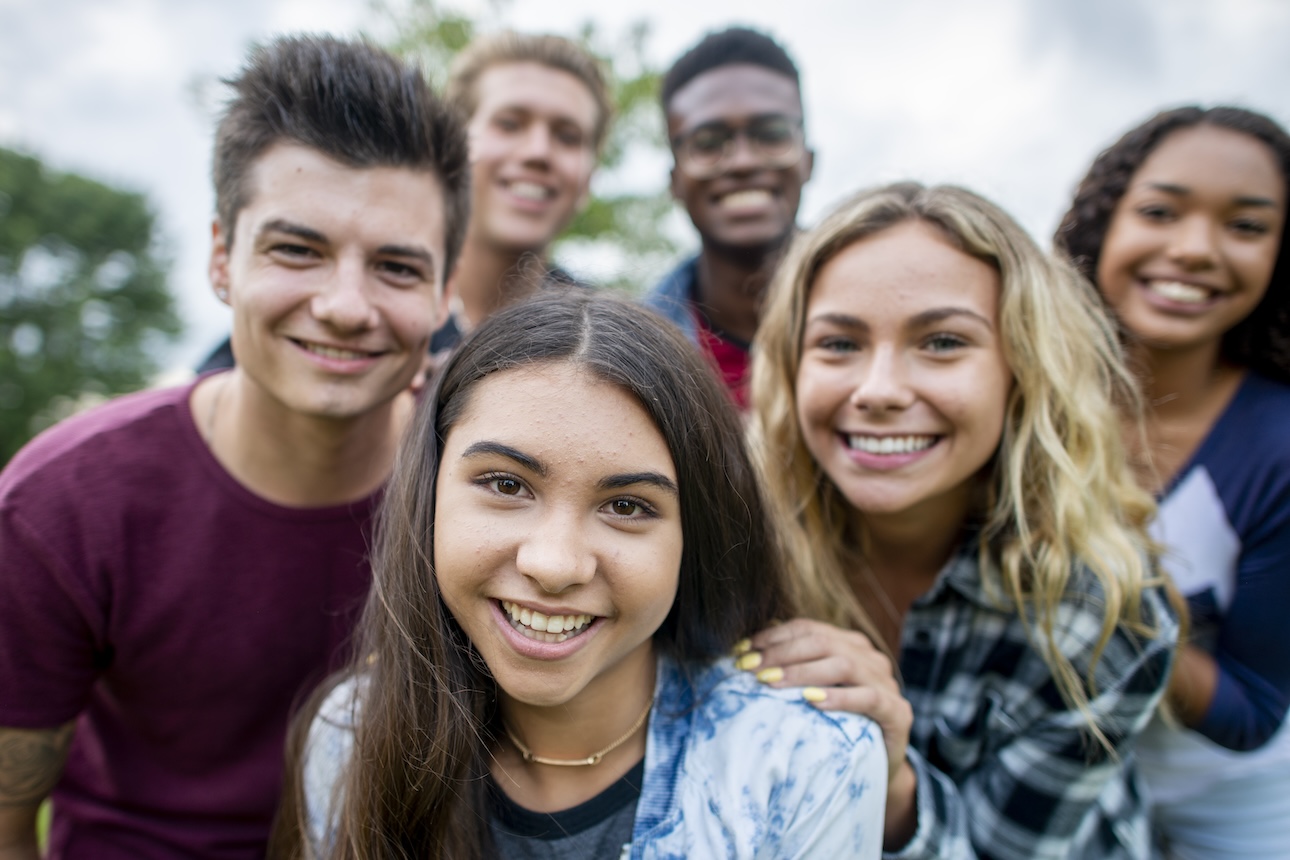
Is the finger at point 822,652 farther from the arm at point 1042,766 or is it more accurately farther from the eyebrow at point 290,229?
the eyebrow at point 290,229

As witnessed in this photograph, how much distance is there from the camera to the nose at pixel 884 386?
217cm

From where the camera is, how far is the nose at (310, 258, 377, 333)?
7.32 feet

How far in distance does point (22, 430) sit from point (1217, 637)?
29.9 m

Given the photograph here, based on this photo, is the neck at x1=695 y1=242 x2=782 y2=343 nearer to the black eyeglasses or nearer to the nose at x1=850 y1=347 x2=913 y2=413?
the black eyeglasses

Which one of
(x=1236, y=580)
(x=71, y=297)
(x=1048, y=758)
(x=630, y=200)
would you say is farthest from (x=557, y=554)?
(x=71, y=297)

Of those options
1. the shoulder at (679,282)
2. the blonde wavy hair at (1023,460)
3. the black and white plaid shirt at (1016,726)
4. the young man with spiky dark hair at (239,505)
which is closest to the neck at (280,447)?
the young man with spiky dark hair at (239,505)

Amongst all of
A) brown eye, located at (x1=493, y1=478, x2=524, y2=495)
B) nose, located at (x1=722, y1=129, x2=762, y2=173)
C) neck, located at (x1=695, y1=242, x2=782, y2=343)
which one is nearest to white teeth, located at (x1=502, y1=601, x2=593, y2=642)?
brown eye, located at (x1=493, y1=478, x2=524, y2=495)

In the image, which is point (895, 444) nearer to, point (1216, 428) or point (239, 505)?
point (1216, 428)

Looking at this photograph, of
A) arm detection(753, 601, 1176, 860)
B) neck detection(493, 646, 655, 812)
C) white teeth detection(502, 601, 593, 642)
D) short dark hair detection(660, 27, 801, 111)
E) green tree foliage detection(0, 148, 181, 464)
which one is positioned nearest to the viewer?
white teeth detection(502, 601, 593, 642)

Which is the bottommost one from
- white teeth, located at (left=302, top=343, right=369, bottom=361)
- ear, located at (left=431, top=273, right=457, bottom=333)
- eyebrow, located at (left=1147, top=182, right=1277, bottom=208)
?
white teeth, located at (left=302, top=343, right=369, bottom=361)

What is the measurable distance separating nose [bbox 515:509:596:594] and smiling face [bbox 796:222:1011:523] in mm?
956

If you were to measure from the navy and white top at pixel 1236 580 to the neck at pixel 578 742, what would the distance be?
1721 millimetres

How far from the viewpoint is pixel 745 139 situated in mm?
4074

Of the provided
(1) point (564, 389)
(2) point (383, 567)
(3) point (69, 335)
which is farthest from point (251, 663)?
(3) point (69, 335)
